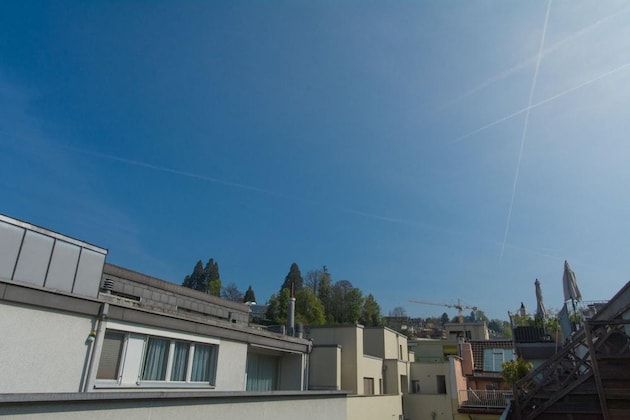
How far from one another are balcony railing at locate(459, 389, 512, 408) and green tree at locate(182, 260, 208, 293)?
74.9 m

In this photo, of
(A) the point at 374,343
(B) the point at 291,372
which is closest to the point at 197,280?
(A) the point at 374,343

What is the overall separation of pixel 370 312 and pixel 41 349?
245 ft

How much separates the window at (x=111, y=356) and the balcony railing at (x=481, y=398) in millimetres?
24726

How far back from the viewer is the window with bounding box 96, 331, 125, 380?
793 centimetres

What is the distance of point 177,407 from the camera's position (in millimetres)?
5613

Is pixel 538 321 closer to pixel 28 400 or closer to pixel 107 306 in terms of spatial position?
pixel 107 306

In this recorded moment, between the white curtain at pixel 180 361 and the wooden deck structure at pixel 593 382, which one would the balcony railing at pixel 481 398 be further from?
the white curtain at pixel 180 361

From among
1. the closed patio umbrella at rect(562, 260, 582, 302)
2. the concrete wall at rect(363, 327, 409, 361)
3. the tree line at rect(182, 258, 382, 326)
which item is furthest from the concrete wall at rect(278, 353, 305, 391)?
the tree line at rect(182, 258, 382, 326)

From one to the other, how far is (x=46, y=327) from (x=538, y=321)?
33.0m

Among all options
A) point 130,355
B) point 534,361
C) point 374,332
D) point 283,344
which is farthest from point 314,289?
point 130,355

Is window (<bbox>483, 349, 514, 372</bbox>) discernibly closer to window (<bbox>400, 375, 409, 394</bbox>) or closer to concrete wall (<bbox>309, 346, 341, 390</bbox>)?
window (<bbox>400, 375, 409, 394</bbox>)

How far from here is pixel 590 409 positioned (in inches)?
289

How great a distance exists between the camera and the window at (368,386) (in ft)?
78.9

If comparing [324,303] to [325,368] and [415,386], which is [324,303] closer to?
[415,386]
